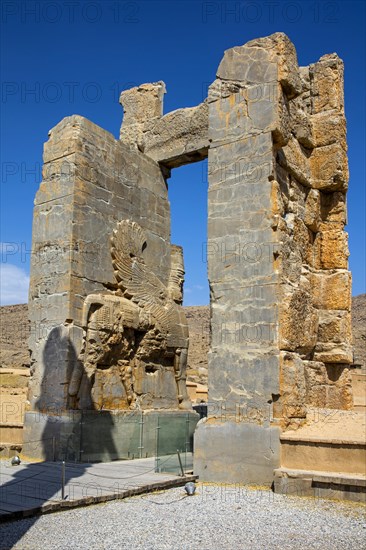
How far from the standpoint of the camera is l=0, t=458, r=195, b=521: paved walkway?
5117 millimetres

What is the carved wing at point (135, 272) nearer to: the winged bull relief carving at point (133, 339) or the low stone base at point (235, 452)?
the winged bull relief carving at point (133, 339)

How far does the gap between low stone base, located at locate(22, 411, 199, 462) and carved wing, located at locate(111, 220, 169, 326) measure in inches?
77.2

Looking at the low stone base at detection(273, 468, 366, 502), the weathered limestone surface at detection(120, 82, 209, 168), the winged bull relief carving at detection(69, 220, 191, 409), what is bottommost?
the low stone base at detection(273, 468, 366, 502)

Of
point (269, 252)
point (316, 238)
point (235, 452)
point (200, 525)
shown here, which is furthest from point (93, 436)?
point (316, 238)

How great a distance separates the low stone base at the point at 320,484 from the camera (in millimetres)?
5430

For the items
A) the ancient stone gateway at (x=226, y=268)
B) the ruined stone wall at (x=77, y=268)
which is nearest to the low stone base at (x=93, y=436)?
the ancient stone gateway at (x=226, y=268)

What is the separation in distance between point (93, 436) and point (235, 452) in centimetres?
279

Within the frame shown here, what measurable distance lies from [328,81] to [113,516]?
6198 mm

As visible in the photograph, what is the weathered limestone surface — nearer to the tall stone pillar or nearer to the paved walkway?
the tall stone pillar

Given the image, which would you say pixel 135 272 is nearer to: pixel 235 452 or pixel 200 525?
pixel 235 452

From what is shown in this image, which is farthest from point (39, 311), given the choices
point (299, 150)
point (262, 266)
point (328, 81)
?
point (328, 81)

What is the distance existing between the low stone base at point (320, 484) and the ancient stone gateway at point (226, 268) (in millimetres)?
300

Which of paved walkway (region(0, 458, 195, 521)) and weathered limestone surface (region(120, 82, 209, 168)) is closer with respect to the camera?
paved walkway (region(0, 458, 195, 521))

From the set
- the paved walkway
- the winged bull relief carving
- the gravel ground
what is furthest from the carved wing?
the gravel ground
